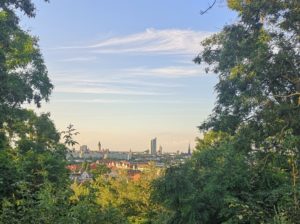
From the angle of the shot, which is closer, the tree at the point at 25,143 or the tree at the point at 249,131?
the tree at the point at 25,143

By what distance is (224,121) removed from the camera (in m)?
20.8

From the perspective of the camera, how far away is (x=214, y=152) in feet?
48.3

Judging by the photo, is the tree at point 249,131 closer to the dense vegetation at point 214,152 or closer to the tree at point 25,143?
the dense vegetation at point 214,152

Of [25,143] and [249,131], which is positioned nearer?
[249,131]

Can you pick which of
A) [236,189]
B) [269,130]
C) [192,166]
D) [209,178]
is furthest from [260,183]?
[269,130]

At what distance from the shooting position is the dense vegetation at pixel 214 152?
19.0 ft

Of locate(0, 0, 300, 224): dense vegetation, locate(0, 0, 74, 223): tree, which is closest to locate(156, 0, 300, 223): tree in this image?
locate(0, 0, 300, 224): dense vegetation

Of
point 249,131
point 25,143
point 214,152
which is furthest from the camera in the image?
point 25,143

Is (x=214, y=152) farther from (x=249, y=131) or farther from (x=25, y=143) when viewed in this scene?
(x=25, y=143)

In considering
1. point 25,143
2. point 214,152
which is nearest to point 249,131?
point 214,152

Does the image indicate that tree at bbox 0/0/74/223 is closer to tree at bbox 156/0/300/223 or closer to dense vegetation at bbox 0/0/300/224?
dense vegetation at bbox 0/0/300/224

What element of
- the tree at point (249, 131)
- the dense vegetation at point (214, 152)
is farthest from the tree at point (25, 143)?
the tree at point (249, 131)

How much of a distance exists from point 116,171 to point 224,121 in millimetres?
12165

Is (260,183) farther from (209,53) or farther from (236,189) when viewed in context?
(209,53)
